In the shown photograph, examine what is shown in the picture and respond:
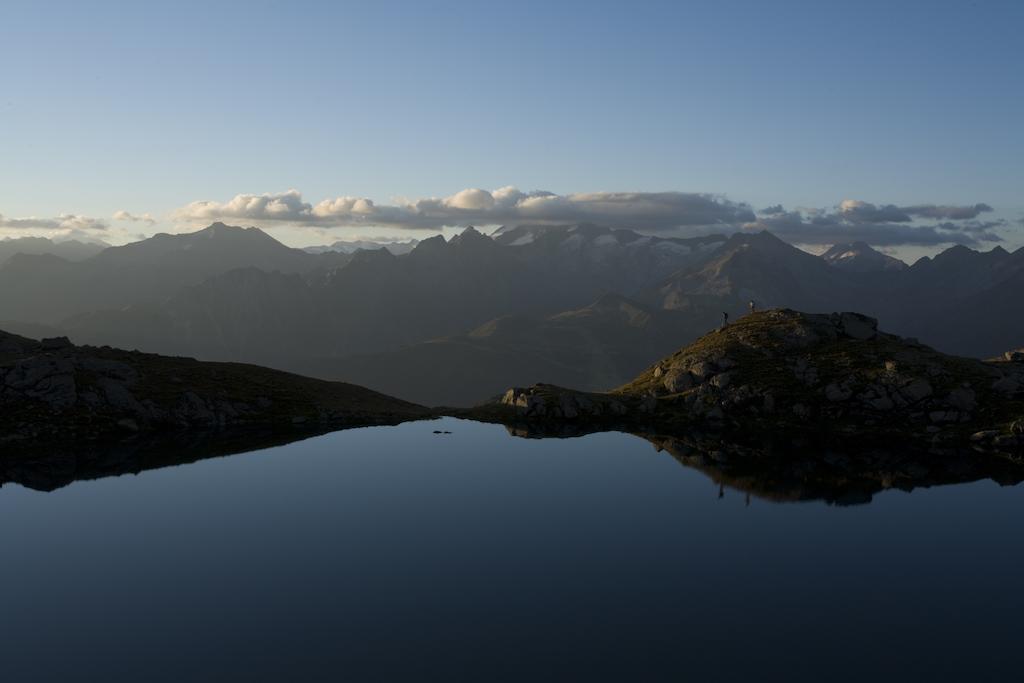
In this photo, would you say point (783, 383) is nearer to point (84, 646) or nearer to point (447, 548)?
point (447, 548)

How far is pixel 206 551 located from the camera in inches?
2341

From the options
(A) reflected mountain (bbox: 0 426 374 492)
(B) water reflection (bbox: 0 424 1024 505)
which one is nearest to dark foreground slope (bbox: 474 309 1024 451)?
(B) water reflection (bbox: 0 424 1024 505)

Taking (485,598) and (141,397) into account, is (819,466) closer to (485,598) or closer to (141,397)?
(485,598)

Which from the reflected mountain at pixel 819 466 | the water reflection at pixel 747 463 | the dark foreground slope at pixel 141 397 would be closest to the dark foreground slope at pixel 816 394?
the reflected mountain at pixel 819 466

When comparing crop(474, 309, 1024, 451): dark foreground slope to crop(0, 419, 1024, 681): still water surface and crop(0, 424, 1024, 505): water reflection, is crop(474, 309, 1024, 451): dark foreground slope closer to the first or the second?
crop(0, 424, 1024, 505): water reflection

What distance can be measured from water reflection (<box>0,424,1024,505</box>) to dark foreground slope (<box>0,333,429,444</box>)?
690 centimetres

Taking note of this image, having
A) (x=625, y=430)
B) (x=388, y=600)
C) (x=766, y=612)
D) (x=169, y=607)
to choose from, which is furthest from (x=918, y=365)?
(x=169, y=607)

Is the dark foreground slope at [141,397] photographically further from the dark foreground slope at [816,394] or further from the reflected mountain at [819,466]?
the reflected mountain at [819,466]

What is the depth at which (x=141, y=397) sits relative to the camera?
11481 cm

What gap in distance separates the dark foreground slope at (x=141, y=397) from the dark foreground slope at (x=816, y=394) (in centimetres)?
3223

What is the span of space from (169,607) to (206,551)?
1239 cm

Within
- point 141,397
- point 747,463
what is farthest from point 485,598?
point 141,397

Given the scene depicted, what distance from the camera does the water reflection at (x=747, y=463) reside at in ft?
279

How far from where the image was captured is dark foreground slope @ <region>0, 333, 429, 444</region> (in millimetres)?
105125
